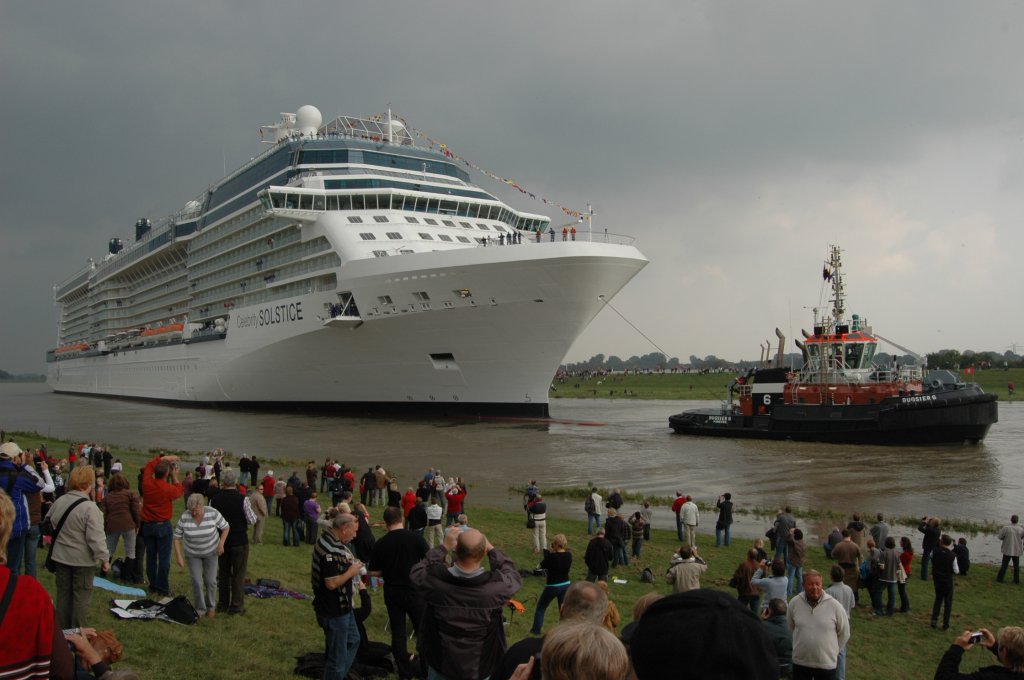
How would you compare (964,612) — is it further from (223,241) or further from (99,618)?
(223,241)

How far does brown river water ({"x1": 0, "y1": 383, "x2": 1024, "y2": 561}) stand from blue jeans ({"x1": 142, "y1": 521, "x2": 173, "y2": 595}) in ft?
32.3

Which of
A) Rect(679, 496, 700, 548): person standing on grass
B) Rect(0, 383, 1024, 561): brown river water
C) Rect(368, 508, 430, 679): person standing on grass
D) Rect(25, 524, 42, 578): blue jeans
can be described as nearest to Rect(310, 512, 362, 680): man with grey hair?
Rect(368, 508, 430, 679): person standing on grass

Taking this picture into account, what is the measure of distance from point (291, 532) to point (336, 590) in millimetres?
6965

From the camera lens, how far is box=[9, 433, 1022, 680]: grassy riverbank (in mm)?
5445

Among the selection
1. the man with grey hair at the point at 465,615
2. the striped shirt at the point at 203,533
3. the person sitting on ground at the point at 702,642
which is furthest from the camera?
the striped shirt at the point at 203,533

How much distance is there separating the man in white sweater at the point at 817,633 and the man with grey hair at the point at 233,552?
475cm

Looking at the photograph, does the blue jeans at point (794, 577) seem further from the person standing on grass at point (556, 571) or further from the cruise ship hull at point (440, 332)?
the cruise ship hull at point (440, 332)

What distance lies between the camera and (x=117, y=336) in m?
66.4

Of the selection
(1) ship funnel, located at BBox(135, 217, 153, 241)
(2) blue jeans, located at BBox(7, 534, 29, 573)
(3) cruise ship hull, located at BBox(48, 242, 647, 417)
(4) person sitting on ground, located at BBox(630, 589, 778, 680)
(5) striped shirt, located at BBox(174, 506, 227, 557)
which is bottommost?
(2) blue jeans, located at BBox(7, 534, 29, 573)

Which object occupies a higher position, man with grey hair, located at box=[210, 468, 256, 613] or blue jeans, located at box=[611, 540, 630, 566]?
man with grey hair, located at box=[210, 468, 256, 613]

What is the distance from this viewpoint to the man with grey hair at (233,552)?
6.50m

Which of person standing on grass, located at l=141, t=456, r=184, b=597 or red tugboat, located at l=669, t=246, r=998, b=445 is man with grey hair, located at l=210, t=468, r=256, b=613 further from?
red tugboat, located at l=669, t=246, r=998, b=445

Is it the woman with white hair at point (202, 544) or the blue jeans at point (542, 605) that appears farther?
the blue jeans at point (542, 605)

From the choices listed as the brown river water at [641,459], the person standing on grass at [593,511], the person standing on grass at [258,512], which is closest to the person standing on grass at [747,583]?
the person standing on grass at [593,511]
